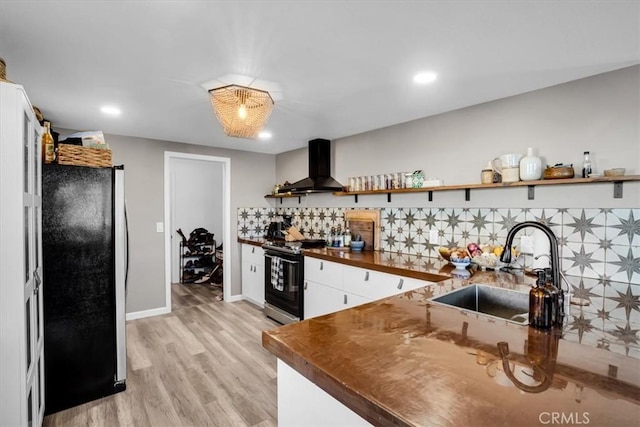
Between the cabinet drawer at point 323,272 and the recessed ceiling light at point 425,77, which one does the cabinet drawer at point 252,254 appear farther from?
the recessed ceiling light at point 425,77

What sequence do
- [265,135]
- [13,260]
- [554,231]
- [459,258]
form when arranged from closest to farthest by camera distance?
[13,260], [554,231], [459,258], [265,135]

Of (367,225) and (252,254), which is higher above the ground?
(367,225)

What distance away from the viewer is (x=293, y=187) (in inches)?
161

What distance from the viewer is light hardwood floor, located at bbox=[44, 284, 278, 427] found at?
210 centimetres

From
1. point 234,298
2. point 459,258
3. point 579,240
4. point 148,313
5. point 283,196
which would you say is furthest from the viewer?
point 283,196

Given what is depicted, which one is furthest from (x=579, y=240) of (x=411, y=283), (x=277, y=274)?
(x=277, y=274)

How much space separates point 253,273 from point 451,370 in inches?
152

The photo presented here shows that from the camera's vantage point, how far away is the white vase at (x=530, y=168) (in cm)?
228

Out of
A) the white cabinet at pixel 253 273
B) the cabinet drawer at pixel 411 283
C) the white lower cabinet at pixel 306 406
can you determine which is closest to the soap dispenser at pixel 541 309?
the white lower cabinet at pixel 306 406

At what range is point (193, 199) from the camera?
19.9 ft

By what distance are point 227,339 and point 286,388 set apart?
8.26 ft

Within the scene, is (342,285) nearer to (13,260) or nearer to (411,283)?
(411,283)

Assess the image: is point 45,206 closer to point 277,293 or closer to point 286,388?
point 286,388

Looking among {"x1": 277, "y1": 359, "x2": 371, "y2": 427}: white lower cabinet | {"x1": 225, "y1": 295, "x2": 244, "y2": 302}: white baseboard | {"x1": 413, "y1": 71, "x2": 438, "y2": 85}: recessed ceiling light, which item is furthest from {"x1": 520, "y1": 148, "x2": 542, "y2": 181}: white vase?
{"x1": 225, "y1": 295, "x2": 244, "y2": 302}: white baseboard
